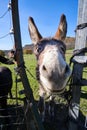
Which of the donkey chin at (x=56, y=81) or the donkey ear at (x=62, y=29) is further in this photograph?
the donkey ear at (x=62, y=29)

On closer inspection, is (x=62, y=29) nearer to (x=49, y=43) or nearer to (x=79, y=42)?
(x=79, y=42)

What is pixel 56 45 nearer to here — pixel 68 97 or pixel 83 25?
pixel 83 25

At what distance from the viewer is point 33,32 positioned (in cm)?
395

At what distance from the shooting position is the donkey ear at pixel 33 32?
152 inches

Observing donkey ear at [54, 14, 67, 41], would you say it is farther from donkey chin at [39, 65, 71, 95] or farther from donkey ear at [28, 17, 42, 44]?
donkey chin at [39, 65, 71, 95]

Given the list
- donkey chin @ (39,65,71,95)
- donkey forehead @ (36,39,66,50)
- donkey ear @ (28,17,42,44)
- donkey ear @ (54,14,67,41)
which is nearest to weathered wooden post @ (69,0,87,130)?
donkey ear @ (54,14,67,41)

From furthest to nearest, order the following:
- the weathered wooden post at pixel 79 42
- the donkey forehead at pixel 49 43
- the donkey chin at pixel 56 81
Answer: the weathered wooden post at pixel 79 42 < the donkey forehead at pixel 49 43 < the donkey chin at pixel 56 81

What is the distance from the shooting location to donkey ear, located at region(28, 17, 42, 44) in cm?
385

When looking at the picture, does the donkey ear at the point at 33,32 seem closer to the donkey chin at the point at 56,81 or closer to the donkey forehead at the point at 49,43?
the donkey forehead at the point at 49,43

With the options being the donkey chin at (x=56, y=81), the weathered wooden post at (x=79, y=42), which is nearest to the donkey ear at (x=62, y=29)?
the weathered wooden post at (x=79, y=42)

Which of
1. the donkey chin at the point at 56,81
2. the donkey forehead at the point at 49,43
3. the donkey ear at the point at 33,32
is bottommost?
the donkey chin at the point at 56,81

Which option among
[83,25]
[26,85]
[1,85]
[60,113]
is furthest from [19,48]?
[60,113]

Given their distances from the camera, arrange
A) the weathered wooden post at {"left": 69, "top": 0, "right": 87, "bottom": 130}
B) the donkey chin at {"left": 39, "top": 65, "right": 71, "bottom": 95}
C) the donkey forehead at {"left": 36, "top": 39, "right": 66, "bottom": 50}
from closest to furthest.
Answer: the donkey chin at {"left": 39, "top": 65, "right": 71, "bottom": 95}
the donkey forehead at {"left": 36, "top": 39, "right": 66, "bottom": 50}
the weathered wooden post at {"left": 69, "top": 0, "right": 87, "bottom": 130}

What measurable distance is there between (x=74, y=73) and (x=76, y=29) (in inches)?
28.0
